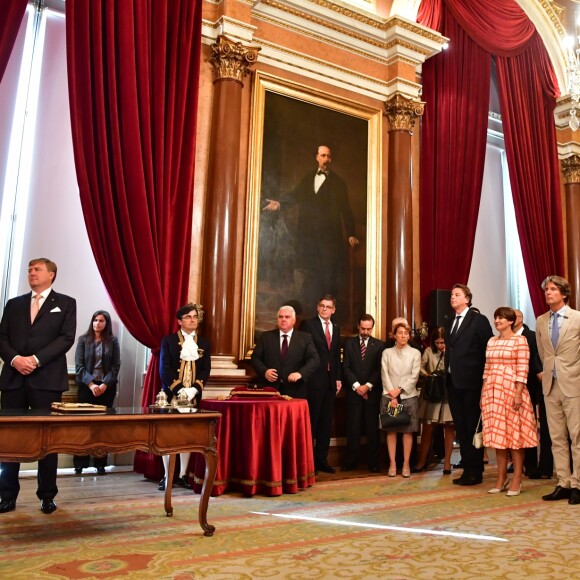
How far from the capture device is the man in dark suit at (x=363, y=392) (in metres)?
5.92

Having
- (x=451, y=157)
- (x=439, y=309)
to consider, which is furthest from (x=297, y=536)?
(x=451, y=157)

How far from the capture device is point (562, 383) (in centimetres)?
452

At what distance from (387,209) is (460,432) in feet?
9.76

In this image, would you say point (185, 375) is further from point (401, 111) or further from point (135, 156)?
point (401, 111)

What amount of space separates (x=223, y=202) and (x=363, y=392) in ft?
7.45

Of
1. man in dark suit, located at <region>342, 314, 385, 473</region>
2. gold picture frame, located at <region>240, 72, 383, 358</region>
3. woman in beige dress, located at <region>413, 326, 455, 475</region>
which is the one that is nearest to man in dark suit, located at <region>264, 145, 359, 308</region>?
gold picture frame, located at <region>240, 72, 383, 358</region>

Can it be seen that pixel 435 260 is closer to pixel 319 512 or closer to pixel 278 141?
pixel 278 141

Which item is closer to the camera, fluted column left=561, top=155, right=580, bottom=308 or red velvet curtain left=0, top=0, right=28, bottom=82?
red velvet curtain left=0, top=0, right=28, bottom=82

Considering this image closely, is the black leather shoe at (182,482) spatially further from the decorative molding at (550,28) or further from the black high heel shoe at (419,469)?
the decorative molding at (550,28)

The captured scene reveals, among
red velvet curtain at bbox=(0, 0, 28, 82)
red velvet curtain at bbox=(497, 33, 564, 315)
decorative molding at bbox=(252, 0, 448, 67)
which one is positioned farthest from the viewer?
red velvet curtain at bbox=(497, 33, 564, 315)

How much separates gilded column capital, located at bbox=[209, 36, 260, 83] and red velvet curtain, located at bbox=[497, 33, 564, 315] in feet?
14.3

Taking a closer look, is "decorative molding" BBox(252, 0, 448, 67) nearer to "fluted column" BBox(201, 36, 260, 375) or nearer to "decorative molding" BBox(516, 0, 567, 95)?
"fluted column" BBox(201, 36, 260, 375)

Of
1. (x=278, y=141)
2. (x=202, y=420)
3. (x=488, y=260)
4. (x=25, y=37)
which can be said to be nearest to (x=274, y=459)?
(x=202, y=420)

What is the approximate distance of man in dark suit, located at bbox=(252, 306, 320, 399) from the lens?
5.31 metres
